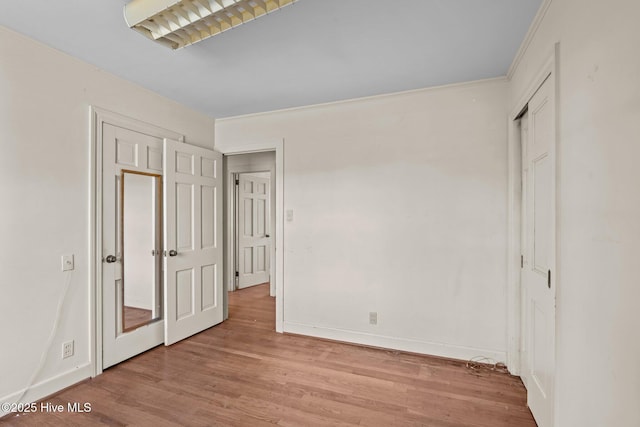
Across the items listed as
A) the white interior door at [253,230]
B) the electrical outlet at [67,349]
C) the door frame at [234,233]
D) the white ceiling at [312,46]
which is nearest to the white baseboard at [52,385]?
the electrical outlet at [67,349]

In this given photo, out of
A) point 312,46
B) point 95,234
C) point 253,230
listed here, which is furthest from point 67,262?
point 253,230

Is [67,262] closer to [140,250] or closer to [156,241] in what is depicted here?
[140,250]

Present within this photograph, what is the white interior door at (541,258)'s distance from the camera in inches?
62.5

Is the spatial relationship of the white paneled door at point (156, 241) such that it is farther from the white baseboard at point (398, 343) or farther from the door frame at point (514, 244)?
the door frame at point (514, 244)

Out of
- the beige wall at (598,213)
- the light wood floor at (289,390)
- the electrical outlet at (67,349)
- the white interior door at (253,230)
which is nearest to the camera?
the beige wall at (598,213)

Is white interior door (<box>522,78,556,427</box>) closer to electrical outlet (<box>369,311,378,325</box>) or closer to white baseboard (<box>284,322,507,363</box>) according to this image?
white baseboard (<box>284,322,507,363</box>)

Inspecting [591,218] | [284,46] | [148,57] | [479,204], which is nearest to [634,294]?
[591,218]

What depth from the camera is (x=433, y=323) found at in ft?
9.20

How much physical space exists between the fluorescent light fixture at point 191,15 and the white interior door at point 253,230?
3621 mm

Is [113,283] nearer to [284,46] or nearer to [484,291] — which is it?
[284,46]

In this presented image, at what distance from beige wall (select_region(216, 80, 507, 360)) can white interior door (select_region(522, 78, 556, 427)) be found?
0.47m

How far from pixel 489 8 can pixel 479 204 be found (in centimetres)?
153

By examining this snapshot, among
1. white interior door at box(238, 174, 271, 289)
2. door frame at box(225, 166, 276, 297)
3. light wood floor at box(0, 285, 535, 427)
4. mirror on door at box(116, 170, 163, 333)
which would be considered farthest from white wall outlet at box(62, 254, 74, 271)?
white interior door at box(238, 174, 271, 289)

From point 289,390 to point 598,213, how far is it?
7.15 feet
